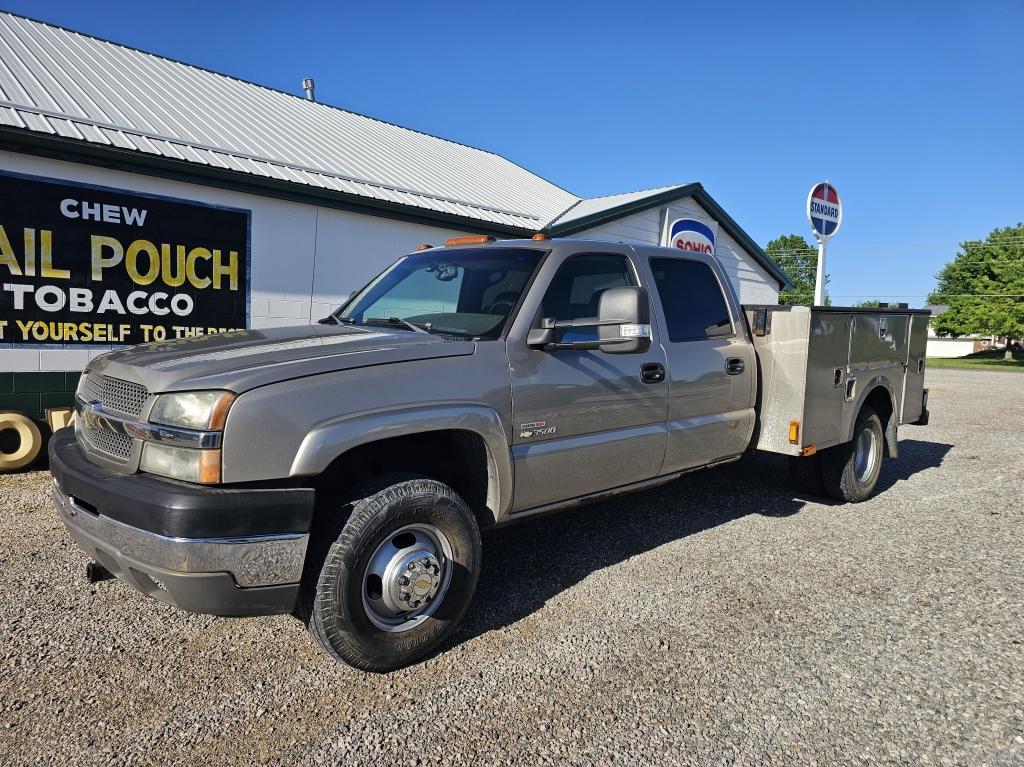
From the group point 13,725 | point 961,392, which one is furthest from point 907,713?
point 961,392

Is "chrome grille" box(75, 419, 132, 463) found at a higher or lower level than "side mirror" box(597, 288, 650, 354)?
lower

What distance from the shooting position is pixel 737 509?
5867 millimetres

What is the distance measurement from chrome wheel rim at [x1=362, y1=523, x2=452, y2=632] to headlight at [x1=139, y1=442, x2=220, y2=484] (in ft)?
2.52

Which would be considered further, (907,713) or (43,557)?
(43,557)

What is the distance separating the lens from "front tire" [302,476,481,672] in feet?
9.66

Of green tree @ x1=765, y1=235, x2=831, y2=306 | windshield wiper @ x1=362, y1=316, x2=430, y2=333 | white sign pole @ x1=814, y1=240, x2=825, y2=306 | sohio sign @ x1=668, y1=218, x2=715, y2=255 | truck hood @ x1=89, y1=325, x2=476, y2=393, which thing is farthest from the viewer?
green tree @ x1=765, y1=235, x2=831, y2=306

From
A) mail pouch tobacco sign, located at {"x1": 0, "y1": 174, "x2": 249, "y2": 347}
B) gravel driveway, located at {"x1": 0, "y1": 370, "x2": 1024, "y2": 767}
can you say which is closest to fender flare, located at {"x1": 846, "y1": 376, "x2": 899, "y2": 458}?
gravel driveway, located at {"x1": 0, "y1": 370, "x2": 1024, "y2": 767}

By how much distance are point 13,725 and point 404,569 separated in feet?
5.10

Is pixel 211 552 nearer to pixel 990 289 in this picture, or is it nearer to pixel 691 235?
pixel 691 235

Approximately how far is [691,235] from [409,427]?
12.6 meters

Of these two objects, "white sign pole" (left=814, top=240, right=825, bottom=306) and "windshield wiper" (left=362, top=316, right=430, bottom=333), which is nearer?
"windshield wiper" (left=362, top=316, right=430, bottom=333)

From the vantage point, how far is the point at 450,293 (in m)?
4.28

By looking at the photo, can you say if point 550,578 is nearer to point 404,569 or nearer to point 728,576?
Answer: point 728,576

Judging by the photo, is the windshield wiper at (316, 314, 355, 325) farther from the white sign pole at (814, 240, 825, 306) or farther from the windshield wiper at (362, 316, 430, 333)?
the white sign pole at (814, 240, 825, 306)
